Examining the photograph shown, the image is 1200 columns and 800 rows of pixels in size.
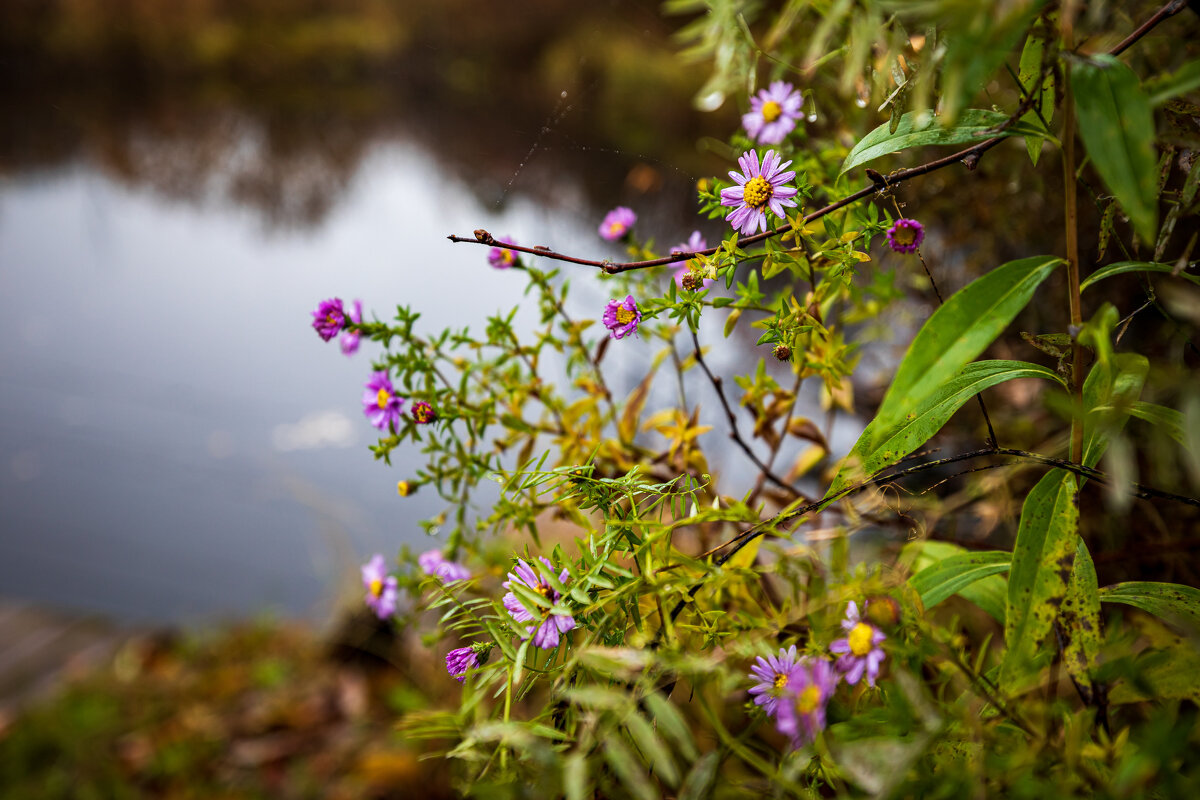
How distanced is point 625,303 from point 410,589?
29 cm

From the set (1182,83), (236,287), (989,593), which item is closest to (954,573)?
(989,593)

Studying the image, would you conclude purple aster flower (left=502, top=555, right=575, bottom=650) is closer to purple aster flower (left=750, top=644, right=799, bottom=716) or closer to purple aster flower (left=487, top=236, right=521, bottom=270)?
purple aster flower (left=750, top=644, right=799, bottom=716)

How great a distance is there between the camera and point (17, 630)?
200 centimetres

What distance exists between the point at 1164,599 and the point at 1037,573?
97 mm

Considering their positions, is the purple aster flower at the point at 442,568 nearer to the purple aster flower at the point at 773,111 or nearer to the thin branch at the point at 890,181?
the thin branch at the point at 890,181

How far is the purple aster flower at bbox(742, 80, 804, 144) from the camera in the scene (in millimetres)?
526

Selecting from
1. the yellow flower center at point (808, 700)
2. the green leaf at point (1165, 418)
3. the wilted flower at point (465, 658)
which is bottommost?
the yellow flower center at point (808, 700)

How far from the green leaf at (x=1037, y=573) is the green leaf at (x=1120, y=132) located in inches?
5.8

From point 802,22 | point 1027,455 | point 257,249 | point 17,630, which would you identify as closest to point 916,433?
point 1027,455

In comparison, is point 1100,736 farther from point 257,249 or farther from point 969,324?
point 257,249

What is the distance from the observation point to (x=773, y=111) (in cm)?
54

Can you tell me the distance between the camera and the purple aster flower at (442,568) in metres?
0.57

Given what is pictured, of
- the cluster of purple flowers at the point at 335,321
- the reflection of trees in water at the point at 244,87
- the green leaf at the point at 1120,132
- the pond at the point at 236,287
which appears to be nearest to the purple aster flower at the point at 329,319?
the cluster of purple flowers at the point at 335,321

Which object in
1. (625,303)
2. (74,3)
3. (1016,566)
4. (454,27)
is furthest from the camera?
(74,3)
